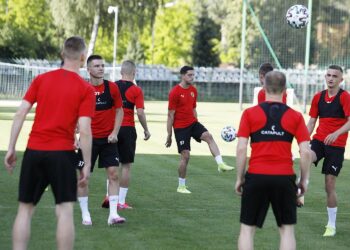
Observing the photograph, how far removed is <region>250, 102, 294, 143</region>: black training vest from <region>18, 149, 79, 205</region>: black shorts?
161 centimetres

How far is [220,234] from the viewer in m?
10.7

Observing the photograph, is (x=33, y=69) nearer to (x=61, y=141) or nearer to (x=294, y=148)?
(x=294, y=148)

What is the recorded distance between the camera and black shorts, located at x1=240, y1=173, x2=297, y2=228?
7.65 meters

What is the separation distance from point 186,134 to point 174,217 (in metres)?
3.35

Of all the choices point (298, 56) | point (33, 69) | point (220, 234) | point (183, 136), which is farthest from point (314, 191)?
point (33, 69)

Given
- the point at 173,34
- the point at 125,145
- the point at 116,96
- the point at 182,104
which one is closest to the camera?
the point at 116,96

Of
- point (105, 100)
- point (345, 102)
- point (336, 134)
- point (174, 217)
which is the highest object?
point (345, 102)

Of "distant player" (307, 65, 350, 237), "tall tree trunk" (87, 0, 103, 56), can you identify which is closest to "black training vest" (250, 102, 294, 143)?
"distant player" (307, 65, 350, 237)

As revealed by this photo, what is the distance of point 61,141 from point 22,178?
1.53 ft

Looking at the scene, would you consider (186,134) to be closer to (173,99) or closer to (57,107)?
(173,99)

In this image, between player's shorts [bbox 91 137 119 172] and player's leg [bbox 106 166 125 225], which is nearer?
player's leg [bbox 106 166 125 225]

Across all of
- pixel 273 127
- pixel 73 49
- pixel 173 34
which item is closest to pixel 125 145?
pixel 73 49

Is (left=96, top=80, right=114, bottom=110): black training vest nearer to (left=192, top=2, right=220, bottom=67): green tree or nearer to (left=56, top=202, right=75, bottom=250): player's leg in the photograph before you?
(left=56, top=202, right=75, bottom=250): player's leg

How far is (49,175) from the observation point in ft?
25.7
